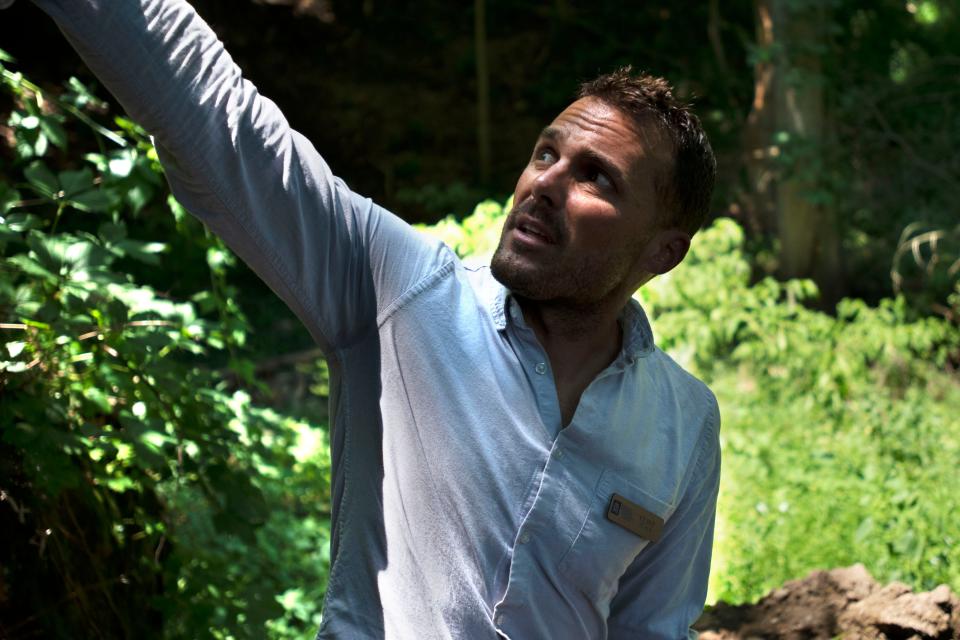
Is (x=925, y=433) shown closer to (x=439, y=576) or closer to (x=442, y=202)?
(x=439, y=576)

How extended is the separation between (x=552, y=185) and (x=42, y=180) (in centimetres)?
120

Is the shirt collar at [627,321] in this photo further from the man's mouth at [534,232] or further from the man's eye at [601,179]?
the man's eye at [601,179]

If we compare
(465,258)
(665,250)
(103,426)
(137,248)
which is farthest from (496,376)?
(103,426)

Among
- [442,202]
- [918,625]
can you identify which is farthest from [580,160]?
[442,202]

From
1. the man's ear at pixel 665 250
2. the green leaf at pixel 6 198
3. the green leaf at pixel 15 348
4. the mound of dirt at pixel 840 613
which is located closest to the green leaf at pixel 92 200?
the green leaf at pixel 6 198

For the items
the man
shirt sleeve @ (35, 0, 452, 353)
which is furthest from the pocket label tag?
shirt sleeve @ (35, 0, 452, 353)

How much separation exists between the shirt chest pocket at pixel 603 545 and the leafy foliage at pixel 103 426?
114 cm

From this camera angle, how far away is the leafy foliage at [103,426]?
2508mm

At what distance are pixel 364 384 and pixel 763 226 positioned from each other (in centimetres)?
820

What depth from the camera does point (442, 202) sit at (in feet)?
31.0

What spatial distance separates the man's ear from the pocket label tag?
0.42m

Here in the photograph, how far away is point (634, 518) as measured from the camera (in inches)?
75.0

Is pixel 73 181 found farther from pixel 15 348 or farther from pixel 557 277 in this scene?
pixel 557 277

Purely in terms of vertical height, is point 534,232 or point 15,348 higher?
point 534,232
